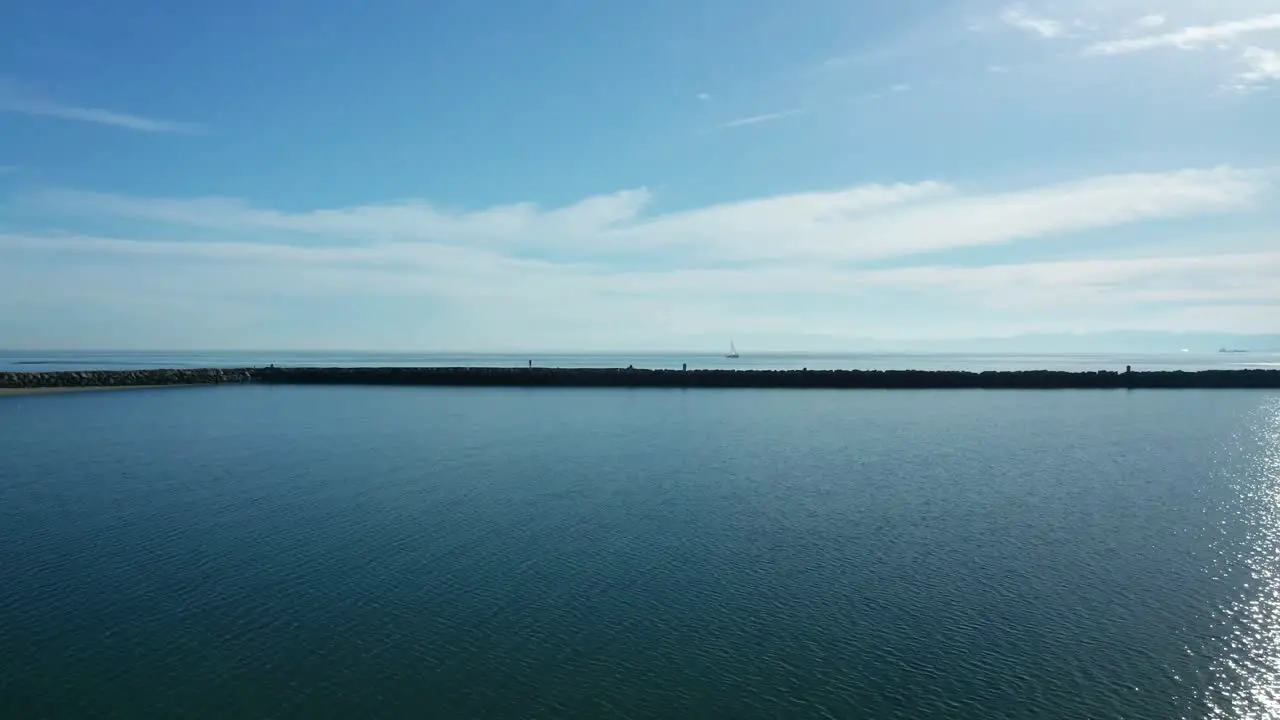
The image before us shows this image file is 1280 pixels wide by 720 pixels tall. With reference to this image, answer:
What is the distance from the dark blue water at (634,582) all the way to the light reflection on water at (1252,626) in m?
0.06

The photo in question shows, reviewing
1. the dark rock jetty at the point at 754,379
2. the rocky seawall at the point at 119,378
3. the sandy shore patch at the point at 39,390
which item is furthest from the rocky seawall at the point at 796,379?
the sandy shore patch at the point at 39,390

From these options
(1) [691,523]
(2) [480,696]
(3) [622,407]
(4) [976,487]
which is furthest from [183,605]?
(3) [622,407]

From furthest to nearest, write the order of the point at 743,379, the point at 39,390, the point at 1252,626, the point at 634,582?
the point at 743,379 < the point at 39,390 < the point at 634,582 < the point at 1252,626

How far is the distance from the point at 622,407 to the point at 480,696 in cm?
3883

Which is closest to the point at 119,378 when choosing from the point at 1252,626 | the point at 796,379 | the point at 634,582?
the point at 796,379

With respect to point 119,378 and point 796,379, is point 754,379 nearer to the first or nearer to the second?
point 796,379

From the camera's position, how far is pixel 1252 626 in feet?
39.2

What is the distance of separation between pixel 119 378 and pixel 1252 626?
71.7m

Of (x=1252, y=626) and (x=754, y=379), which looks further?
(x=754, y=379)

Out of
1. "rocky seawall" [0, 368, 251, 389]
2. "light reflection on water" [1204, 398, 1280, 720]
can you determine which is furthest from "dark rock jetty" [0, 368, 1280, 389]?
"light reflection on water" [1204, 398, 1280, 720]

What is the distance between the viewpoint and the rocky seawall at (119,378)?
58.9 m

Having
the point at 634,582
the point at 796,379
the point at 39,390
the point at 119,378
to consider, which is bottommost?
the point at 634,582

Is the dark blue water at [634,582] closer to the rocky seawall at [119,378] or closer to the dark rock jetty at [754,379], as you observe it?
the rocky seawall at [119,378]

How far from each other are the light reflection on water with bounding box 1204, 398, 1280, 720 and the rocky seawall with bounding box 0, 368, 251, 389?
6946cm
